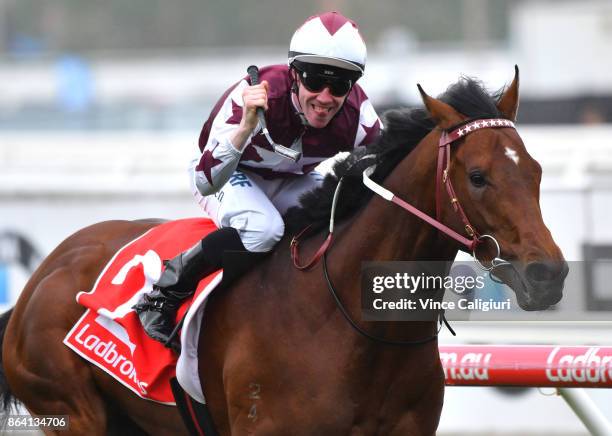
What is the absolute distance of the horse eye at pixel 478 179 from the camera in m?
3.63

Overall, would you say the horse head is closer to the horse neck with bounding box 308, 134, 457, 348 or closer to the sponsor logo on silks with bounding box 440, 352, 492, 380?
the horse neck with bounding box 308, 134, 457, 348

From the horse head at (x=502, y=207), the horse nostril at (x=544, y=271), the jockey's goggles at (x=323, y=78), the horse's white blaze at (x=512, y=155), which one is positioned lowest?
the horse nostril at (x=544, y=271)

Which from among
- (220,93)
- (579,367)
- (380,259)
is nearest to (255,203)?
(380,259)

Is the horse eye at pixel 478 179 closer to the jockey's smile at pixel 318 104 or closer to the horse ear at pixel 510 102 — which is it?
the horse ear at pixel 510 102

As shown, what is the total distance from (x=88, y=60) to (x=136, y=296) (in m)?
30.5

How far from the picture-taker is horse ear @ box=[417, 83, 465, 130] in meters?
3.82

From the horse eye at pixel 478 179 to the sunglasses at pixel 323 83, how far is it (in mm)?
749

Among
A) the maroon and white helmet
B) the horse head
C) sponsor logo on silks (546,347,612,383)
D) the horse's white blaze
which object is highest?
the maroon and white helmet

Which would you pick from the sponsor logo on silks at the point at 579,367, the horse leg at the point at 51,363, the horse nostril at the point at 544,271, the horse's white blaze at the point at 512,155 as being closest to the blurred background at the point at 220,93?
the sponsor logo on silks at the point at 579,367

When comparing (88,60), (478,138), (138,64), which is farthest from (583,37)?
(478,138)

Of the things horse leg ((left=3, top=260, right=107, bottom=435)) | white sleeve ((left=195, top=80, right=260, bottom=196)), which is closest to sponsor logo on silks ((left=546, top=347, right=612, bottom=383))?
white sleeve ((left=195, top=80, right=260, bottom=196))

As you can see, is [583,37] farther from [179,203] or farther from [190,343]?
[190,343]

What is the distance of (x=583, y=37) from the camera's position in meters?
26.4

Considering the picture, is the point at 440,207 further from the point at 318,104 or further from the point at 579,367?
the point at 579,367
